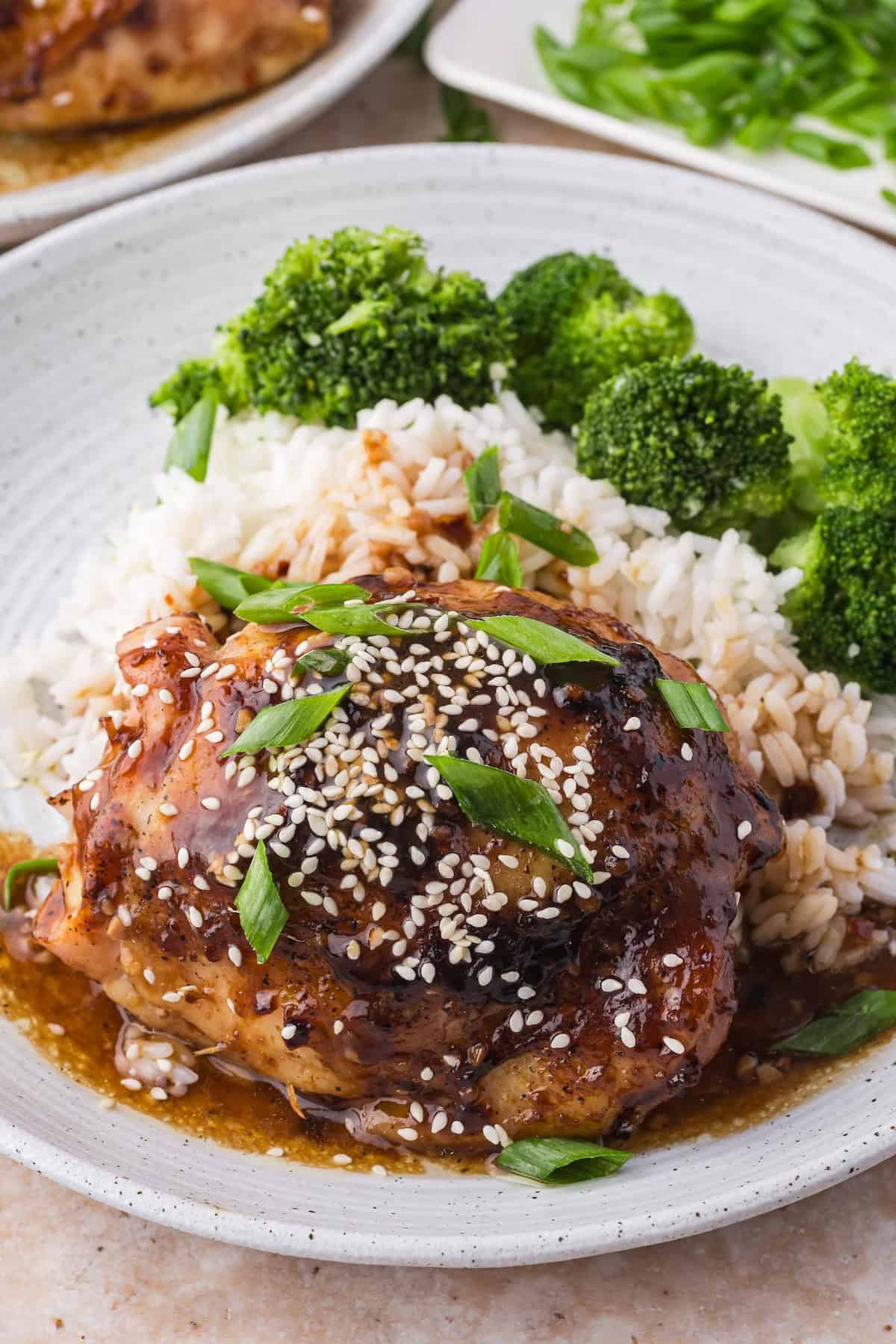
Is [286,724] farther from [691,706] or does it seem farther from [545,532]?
[545,532]

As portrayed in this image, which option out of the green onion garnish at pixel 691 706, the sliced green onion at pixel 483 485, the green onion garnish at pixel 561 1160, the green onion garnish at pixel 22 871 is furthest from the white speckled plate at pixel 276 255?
the green onion garnish at pixel 561 1160

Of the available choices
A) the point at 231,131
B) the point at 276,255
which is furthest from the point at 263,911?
the point at 231,131

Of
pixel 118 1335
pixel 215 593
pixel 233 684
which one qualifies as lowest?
pixel 118 1335

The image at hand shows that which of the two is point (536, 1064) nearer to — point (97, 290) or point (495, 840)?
point (495, 840)

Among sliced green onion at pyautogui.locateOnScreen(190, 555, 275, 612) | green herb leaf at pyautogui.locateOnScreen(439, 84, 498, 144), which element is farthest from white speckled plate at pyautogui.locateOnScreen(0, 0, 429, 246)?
sliced green onion at pyautogui.locateOnScreen(190, 555, 275, 612)

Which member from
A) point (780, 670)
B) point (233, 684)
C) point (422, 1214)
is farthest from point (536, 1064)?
point (780, 670)

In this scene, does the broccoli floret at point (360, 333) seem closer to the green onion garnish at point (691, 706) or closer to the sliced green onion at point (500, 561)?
the sliced green onion at point (500, 561)
